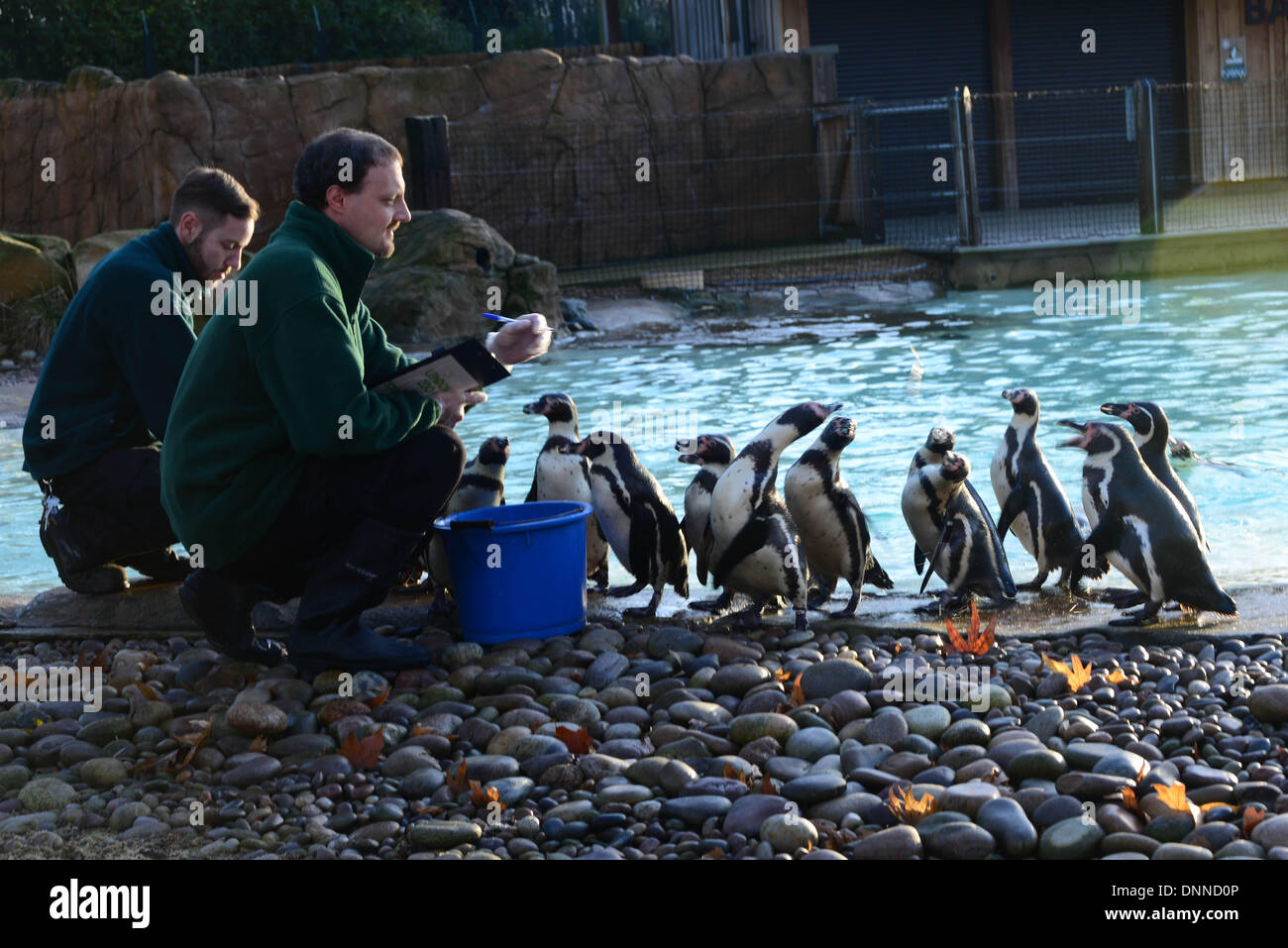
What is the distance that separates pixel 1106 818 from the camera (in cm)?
279

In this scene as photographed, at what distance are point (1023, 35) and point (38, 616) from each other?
1559cm

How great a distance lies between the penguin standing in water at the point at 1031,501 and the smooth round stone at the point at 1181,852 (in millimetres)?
2018

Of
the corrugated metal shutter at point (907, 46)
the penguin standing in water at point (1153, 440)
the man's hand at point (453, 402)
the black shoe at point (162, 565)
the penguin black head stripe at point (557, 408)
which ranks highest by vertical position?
the corrugated metal shutter at point (907, 46)

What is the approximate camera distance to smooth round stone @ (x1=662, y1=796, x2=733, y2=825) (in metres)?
2.98

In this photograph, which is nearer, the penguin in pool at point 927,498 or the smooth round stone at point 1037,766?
the smooth round stone at point 1037,766

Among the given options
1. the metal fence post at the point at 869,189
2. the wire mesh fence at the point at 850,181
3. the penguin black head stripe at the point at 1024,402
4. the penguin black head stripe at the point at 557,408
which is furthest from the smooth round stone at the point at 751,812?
the metal fence post at the point at 869,189

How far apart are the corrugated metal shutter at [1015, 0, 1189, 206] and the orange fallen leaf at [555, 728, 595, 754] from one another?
1477 cm

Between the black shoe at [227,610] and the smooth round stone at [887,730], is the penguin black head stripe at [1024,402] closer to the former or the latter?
the smooth round stone at [887,730]

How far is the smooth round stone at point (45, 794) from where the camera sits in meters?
3.29

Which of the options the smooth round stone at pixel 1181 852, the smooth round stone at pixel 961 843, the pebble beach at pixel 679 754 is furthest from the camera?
the pebble beach at pixel 679 754

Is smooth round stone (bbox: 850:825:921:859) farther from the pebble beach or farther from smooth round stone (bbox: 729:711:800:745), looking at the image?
smooth round stone (bbox: 729:711:800:745)

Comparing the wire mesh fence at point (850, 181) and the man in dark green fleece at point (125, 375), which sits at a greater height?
the wire mesh fence at point (850, 181)

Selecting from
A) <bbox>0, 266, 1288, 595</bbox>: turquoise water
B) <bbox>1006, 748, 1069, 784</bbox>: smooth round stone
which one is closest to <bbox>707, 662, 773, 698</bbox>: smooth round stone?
<bbox>1006, 748, 1069, 784</bbox>: smooth round stone

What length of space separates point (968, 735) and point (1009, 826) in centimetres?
52
